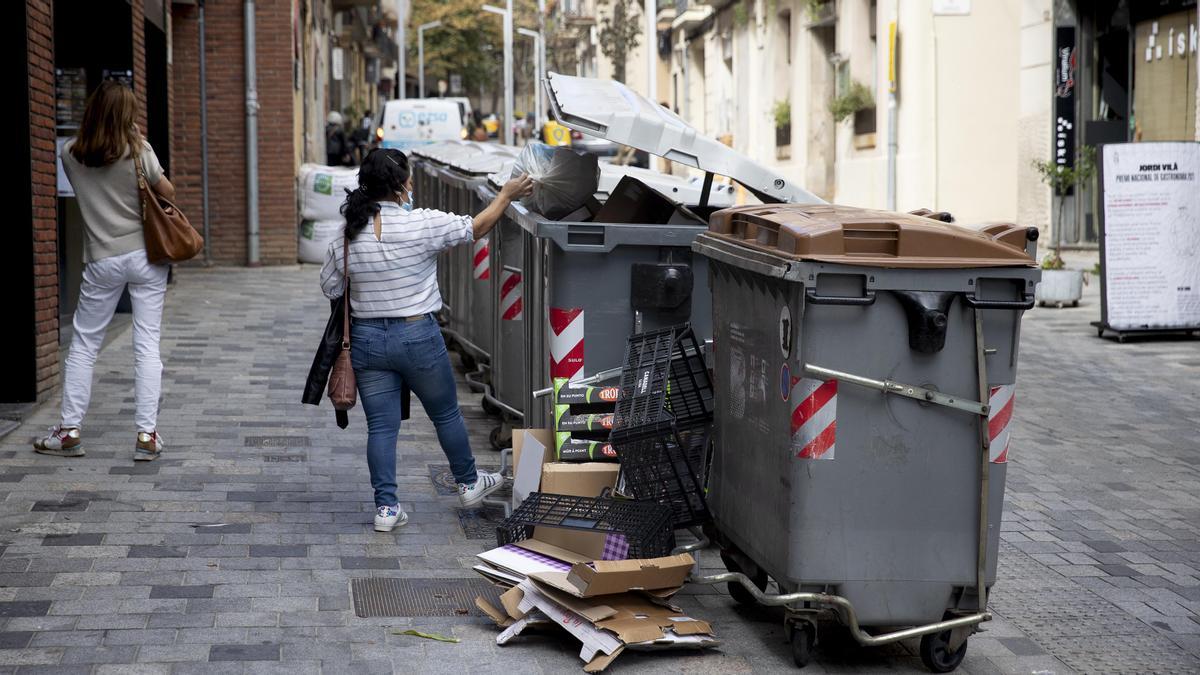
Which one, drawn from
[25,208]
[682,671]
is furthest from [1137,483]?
[25,208]

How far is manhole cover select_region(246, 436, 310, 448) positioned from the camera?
312 inches

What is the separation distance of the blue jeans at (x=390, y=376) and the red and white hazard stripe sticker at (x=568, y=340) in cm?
53

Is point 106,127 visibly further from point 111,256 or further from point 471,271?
point 471,271

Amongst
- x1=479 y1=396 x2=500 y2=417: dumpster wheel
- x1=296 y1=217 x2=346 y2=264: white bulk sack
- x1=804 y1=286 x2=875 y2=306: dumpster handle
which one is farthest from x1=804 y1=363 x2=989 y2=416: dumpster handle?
x1=296 y1=217 x2=346 y2=264: white bulk sack

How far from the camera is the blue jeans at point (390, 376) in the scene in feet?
19.9

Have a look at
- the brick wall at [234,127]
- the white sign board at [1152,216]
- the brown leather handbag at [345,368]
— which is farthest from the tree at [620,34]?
the brown leather handbag at [345,368]

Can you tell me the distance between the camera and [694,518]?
17.9 feet

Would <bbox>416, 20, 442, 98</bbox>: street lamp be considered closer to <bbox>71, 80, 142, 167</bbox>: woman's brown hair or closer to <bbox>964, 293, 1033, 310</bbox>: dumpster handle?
<bbox>71, 80, 142, 167</bbox>: woman's brown hair

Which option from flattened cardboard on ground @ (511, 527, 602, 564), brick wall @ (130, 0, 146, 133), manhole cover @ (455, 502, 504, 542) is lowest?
manhole cover @ (455, 502, 504, 542)

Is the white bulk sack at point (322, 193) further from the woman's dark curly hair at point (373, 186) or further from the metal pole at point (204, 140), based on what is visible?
the woman's dark curly hair at point (373, 186)

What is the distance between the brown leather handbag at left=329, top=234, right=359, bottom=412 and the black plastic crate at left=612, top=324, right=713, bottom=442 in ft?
3.79

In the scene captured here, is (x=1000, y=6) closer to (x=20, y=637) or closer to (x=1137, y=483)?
(x=1137, y=483)

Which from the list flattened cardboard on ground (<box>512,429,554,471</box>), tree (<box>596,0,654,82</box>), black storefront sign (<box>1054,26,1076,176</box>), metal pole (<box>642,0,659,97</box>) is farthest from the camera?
tree (<box>596,0,654,82</box>)

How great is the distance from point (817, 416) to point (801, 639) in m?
0.75
